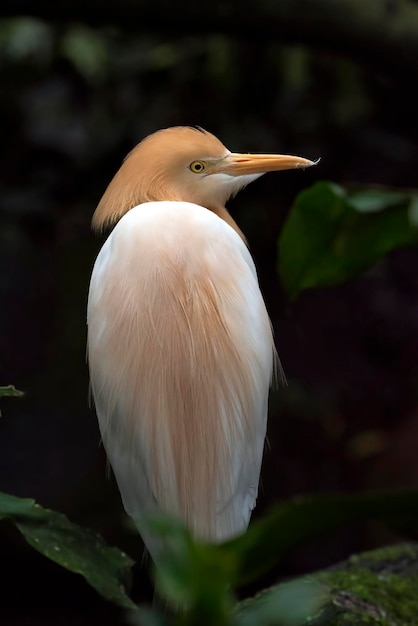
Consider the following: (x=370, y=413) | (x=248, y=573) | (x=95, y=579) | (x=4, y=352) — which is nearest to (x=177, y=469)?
(x=95, y=579)

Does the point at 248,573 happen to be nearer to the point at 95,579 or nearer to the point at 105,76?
the point at 95,579

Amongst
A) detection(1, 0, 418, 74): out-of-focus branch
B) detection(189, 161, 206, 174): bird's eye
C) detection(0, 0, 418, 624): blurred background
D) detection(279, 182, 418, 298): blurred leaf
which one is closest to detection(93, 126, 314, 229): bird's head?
detection(189, 161, 206, 174): bird's eye

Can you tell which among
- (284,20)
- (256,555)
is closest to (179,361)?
(256,555)

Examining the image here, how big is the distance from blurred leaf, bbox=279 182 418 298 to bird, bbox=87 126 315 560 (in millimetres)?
269

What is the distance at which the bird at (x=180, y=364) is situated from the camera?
0.98 m

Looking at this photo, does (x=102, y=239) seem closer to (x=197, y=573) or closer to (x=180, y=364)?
(x=180, y=364)

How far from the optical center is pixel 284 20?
1587 millimetres

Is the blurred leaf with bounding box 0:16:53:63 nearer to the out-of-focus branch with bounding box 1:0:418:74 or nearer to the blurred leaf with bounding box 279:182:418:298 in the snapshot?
the out-of-focus branch with bounding box 1:0:418:74

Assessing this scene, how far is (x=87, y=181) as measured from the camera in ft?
8.18

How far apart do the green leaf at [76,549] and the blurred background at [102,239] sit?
1142 mm

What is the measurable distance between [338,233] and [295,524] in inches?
10.8

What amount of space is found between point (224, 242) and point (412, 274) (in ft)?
6.76

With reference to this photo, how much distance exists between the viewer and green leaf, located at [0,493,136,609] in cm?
89

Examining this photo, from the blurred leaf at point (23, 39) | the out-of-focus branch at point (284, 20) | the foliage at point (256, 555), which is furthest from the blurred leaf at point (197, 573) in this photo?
the blurred leaf at point (23, 39)
